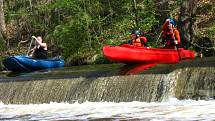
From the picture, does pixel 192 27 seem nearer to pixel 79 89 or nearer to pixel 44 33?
pixel 79 89

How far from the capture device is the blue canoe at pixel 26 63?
18812 mm

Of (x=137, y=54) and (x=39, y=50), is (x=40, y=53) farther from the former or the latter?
(x=137, y=54)

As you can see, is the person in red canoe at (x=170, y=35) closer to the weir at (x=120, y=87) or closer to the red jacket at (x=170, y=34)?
the red jacket at (x=170, y=34)

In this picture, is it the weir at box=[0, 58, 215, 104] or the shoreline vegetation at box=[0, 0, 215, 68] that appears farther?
the shoreline vegetation at box=[0, 0, 215, 68]

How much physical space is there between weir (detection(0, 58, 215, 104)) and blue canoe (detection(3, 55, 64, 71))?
336 cm

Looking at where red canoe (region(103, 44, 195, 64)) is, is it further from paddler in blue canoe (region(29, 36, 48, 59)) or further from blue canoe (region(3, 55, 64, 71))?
paddler in blue canoe (region(29, 36, 48, 59))

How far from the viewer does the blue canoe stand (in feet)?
61.7

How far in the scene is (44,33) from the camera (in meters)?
28.9

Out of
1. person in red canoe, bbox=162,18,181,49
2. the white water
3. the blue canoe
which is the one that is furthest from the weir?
the blue canoe

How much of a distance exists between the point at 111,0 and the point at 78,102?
1132 cm

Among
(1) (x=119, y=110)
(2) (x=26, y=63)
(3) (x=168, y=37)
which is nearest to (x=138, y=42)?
(3) (x=168, y=37)

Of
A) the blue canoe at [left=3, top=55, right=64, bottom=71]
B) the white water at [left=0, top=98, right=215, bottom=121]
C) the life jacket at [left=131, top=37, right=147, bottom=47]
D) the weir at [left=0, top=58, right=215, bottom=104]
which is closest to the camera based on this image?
the white water at [left=0, top=98, right=215, bottom=121]

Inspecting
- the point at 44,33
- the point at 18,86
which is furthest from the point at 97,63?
the point at 44,33

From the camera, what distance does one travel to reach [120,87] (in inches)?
512
